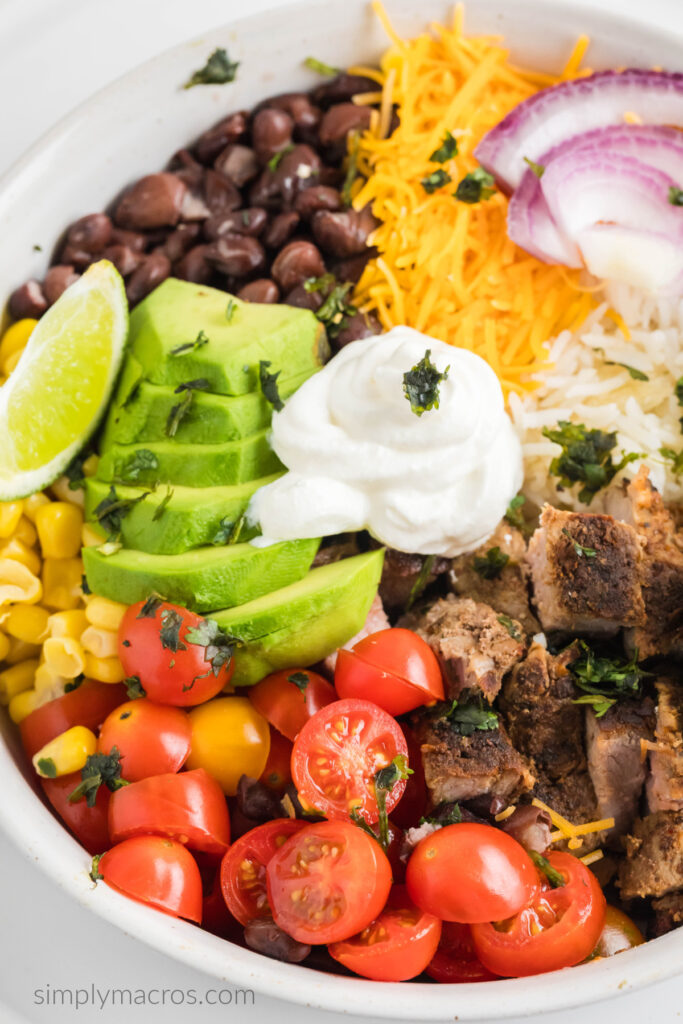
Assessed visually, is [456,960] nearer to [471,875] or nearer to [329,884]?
[471,875]

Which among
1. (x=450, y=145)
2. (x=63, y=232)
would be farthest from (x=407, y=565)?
(x=63, y=232)

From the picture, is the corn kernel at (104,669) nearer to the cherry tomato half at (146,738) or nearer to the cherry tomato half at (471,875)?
the cherry tomato half at (146,738)

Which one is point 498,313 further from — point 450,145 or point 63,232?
point 63,232

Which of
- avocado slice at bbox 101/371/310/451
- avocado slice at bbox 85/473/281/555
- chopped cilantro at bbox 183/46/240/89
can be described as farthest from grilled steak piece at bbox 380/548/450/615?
chopped cilantro at bbox 183/46/240/89

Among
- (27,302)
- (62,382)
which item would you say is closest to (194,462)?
(62,382)

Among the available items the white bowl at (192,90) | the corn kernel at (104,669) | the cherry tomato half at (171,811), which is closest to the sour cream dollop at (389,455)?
the corn kernel at (104,669)

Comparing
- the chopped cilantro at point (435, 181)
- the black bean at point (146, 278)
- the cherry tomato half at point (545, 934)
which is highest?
the black bean at point (146, 278)
